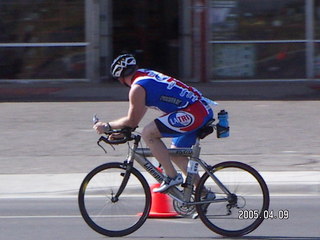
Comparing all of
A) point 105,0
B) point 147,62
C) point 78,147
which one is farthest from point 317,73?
point 78,147

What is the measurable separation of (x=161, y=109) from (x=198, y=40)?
11.6 metres

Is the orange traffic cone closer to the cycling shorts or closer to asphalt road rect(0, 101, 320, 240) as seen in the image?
asphalt road rect(0, 101, 320, 240)

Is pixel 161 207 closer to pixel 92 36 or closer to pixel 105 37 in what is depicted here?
pixel 92 36

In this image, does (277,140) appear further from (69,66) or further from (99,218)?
(69,66)

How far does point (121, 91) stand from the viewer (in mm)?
18344

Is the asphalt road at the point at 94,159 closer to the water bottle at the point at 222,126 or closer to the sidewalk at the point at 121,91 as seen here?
the sidewalk at the point at 121,91

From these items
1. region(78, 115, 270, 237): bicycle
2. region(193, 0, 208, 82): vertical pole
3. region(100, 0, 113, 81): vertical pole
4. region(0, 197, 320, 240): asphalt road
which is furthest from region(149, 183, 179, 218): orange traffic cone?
region(100, 0, 113, 81): vertical pole

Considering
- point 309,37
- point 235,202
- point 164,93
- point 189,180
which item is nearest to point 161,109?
point 164,93

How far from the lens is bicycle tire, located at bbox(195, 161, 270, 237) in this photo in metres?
7.47

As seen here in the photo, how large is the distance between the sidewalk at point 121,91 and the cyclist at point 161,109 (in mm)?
9922

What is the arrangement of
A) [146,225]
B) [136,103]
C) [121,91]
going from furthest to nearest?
[121,91]
[146,225]
[136,103]

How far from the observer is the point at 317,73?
19141mm

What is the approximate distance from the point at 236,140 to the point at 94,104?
183 inches

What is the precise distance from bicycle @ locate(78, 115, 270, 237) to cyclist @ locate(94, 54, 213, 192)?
9cm
